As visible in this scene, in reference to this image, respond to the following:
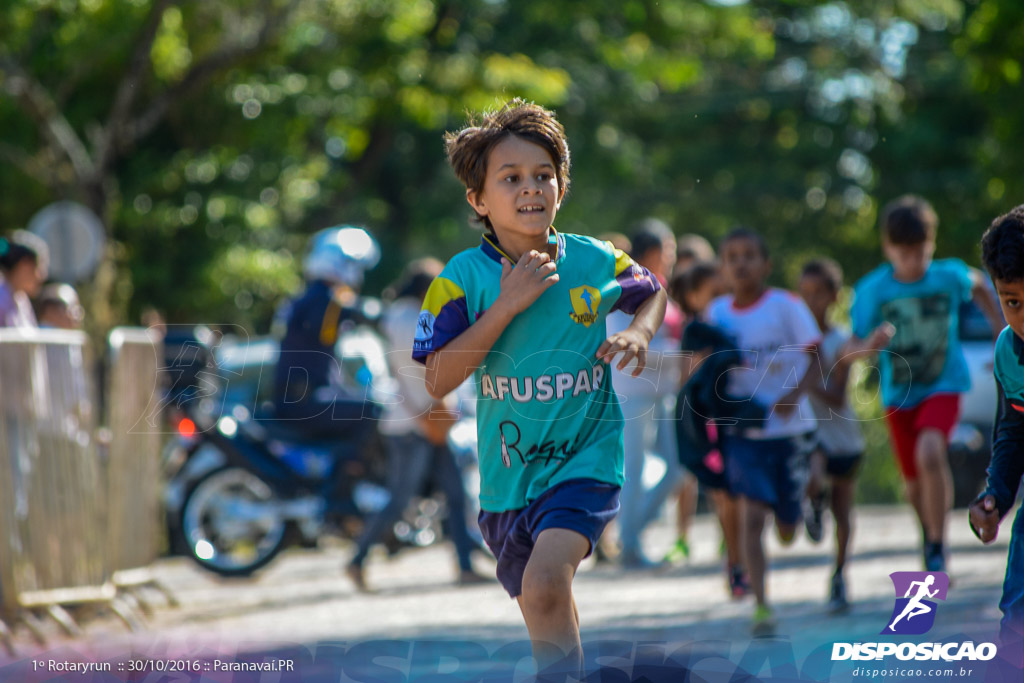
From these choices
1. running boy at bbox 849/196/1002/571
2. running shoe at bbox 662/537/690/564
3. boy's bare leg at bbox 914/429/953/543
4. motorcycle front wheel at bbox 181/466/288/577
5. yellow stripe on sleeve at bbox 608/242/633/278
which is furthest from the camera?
motorcycle front wheel at bbox 181/466/288/577

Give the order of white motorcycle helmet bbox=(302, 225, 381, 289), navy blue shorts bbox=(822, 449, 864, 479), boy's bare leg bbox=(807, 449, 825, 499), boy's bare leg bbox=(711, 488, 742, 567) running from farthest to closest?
white motorcycle helmet bbox=(302, 225, 381, 289) < boy's bare leg bbox=(807, 449, 825, 499) < navy blue shorts bbox=(822, 449, 864, 479) < boy's bare leg bbox=(711, 488, 742, 567)

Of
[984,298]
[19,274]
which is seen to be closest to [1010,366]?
[984,298]

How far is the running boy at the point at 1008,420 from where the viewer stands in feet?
11.2

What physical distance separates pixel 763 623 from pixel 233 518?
4.68m

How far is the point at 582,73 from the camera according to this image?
2275cm

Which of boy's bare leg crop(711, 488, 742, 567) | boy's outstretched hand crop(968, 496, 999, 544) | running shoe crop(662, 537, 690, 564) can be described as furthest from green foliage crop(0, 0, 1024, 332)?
boy's outstretched hand crop(968, 496, 999, 544)

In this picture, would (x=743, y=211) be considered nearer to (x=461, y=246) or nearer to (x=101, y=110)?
(x=461, y=246)

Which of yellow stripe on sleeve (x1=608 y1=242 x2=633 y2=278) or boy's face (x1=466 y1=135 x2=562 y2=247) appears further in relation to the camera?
yellow stripe on sleeve (x1=608 y1=242 x2=633 y2=278)

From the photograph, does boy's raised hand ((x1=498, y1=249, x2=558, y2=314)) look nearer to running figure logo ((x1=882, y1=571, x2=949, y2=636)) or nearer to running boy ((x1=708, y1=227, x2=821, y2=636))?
running figure logo ((x1=882, y1=571, x2=949, y2=636))

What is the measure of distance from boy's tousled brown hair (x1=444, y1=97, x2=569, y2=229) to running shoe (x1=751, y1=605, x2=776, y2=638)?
268cm

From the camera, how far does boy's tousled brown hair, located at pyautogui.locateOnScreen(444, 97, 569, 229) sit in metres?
3.94

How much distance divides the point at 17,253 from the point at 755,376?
14.0 feet

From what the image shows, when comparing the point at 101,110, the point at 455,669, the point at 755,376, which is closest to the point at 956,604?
the point at 755,376

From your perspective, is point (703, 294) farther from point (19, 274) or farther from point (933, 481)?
point (19, 274)
